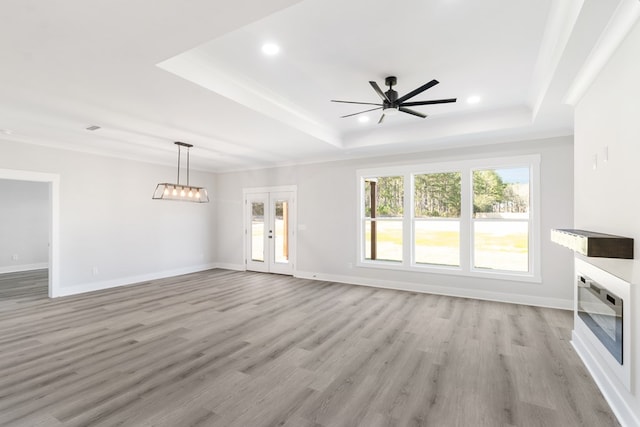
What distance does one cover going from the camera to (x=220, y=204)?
28.3 feet

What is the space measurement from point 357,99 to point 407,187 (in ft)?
8.09

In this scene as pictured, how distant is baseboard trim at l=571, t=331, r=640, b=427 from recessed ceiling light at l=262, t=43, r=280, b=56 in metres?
3.91

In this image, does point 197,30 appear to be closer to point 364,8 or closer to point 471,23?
point 364,8

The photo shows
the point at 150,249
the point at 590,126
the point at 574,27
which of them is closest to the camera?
the point at 574,27

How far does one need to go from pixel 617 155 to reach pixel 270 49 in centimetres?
301

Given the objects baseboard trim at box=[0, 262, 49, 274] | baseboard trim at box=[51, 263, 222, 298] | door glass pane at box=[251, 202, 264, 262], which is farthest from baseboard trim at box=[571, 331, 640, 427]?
baseboard trim at box=[0, 262, 49, 274]

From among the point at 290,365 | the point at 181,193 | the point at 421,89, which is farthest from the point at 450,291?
the point at 181,193

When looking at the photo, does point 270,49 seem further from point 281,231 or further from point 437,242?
point 281,231

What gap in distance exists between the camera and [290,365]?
297 cm

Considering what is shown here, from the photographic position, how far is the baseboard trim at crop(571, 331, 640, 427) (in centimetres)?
208

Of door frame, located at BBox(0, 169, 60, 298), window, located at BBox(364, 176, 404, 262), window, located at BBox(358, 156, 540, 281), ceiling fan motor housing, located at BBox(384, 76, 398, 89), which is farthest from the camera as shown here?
window, located at BBox(364, 176, 404, 262)

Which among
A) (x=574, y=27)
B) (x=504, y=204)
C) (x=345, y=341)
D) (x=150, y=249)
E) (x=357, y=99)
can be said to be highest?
(x=357, y=99)

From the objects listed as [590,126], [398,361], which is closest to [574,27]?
[590,126]

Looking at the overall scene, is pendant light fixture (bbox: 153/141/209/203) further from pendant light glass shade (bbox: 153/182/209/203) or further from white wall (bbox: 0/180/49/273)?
white wall (bbox: 0/180/49/273)
